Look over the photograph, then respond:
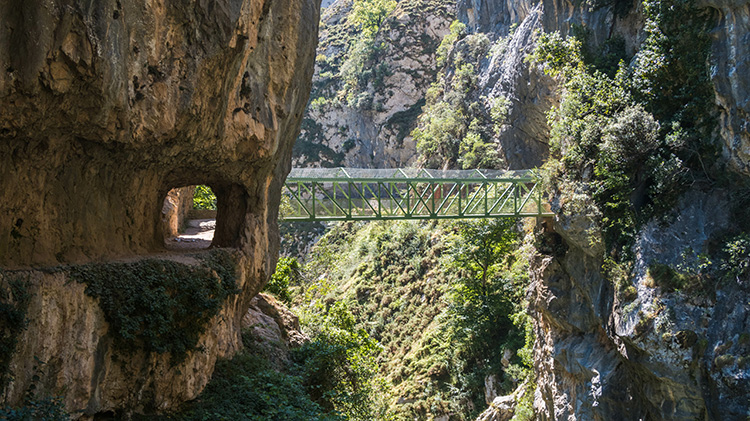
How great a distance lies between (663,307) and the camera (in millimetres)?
14414

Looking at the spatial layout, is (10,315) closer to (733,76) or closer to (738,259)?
(738,259)

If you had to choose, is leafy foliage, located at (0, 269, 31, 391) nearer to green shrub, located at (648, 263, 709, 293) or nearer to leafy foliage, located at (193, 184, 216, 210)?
green shrub, located at (648, 263, 709, 293)

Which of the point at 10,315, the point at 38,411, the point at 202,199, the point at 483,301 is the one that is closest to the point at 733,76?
the point at 10,315

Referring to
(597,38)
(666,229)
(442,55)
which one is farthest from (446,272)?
(442,55)

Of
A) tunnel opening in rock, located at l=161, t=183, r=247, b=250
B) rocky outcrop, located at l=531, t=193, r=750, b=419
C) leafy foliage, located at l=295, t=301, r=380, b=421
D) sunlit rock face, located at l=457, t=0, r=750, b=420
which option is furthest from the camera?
leafy foliage, located at l=295, t=301, r=380, b=421

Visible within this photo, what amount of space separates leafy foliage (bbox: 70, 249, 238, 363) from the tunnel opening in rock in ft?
7.33

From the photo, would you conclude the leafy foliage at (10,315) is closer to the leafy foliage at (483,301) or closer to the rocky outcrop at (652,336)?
the rocky outcrop at (652,336)

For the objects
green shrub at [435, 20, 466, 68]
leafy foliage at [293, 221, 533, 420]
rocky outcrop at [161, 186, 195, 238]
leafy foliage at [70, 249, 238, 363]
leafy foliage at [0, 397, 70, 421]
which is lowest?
leafy foliage at [293, 221, 533, 420]

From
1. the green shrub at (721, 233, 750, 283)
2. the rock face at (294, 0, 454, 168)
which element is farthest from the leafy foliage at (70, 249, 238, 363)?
the rock face at (294, 0, 454, 168)

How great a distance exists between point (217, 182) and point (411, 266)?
24.7 m

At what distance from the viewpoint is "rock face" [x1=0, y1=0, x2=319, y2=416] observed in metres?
7.22

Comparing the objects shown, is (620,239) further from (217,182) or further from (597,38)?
(217,182)

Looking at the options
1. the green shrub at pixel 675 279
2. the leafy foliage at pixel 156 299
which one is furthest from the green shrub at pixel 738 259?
the leafy foliage at pixel 156 299

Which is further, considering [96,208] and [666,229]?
[666,229]
